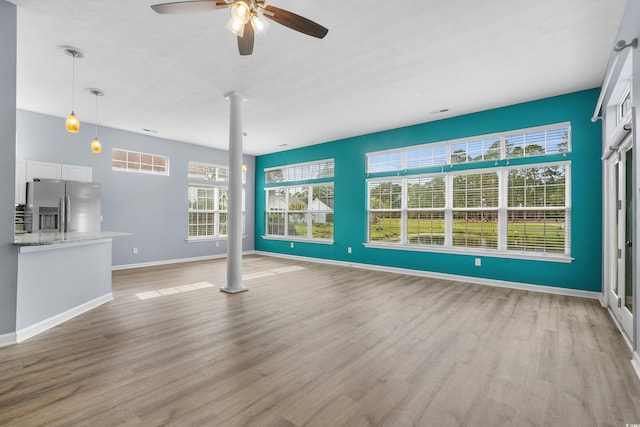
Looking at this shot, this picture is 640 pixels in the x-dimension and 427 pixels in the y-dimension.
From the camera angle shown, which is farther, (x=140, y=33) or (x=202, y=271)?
(x=202, y=271)

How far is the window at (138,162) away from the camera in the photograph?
661 cm

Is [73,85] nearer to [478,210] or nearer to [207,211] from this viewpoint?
[207,211]

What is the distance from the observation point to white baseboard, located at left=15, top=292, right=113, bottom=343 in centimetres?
286

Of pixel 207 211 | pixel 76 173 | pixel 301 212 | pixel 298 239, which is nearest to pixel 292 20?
pixel 76 173

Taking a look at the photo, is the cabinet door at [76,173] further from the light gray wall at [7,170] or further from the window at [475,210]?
the window at [475,210]

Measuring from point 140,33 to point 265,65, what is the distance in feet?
4.48

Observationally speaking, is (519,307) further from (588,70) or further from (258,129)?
(258,129)

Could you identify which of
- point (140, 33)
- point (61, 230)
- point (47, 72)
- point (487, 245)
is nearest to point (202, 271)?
point (61, 230)

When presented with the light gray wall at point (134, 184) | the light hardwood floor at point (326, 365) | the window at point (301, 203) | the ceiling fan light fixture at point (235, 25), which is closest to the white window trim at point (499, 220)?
the light hardwood floor at point (326, 365)

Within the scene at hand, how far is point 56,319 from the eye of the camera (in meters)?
3.25

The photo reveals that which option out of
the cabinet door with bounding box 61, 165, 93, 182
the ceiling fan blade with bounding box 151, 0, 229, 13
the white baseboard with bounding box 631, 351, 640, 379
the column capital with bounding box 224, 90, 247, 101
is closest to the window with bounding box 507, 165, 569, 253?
the white baseboard with bounding box 631, 351, 640, 379

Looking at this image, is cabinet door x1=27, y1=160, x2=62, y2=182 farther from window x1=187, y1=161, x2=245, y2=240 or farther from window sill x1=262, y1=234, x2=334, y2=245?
window sill x1=262, y1=234, x2=334, y2=245

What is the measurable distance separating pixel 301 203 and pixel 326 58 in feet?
16.5

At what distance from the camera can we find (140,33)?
3.10 m
